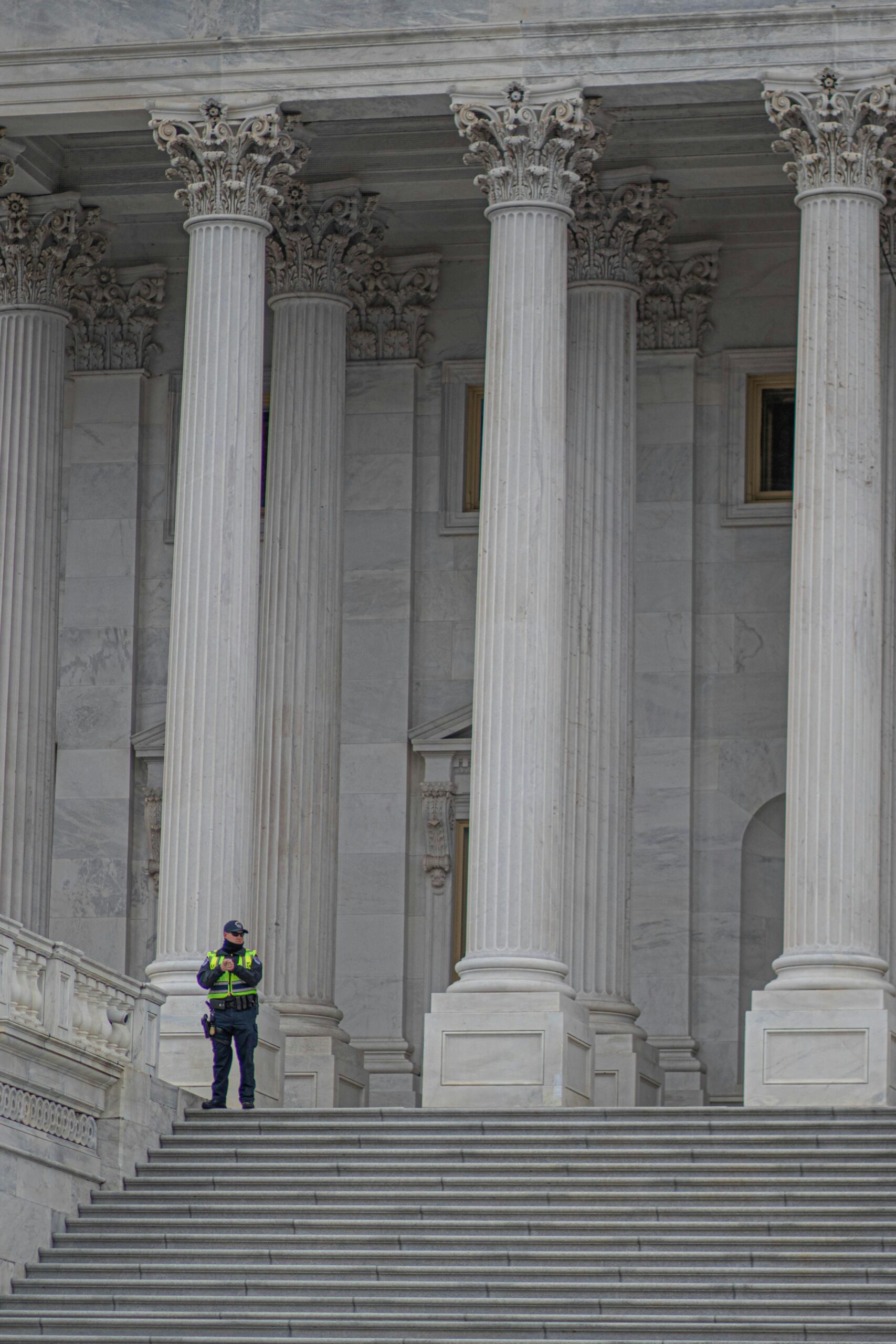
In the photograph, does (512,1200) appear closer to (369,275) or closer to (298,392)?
(298,392)

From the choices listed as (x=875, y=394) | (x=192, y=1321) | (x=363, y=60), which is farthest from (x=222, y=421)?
(x=192, y=1321)

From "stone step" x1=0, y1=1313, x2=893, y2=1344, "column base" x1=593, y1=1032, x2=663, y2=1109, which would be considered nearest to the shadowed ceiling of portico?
"column base" x1=593, y1=1032, x2=663, y2=1109

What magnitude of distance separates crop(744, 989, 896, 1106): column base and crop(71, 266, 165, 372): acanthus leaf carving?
1983 cm

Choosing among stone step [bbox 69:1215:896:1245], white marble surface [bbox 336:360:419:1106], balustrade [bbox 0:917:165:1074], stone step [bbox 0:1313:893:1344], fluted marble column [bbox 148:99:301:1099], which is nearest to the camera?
stone step [bbox 0:1313:893:1344]

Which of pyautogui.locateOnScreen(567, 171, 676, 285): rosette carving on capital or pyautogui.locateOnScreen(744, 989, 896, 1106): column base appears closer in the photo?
pyautogui.locateOnScreen(744, 989, 896, 1106): column base

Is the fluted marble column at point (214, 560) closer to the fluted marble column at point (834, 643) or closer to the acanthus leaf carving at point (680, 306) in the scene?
the fluted marble column at point (834, 643)

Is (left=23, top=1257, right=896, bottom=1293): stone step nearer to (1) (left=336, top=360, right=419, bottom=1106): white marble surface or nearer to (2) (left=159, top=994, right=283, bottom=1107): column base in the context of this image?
(2) (left=159, top=994, right=283, bottom=1107): column base

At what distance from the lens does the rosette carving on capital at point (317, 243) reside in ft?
160

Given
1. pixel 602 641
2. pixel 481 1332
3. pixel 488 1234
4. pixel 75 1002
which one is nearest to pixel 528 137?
pixel 602 641

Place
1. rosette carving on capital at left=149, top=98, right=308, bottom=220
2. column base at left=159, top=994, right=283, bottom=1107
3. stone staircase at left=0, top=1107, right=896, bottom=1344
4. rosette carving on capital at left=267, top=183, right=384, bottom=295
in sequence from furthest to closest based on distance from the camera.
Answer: rosette carving on capital at left=267, top=183, right=384, bottom=295 → rosette carving on capital at left=149, top=98, right=308, bottom=220 → column base at left=159, top=994, right=283, bottom=1107 → stone staircase at left=0, top=1107, right=896, bottom=1344

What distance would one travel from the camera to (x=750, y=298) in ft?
170

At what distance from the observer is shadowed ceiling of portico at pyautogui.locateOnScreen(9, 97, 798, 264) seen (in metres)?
46.9

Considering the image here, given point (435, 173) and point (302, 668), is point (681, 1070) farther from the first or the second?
point (435, 173)

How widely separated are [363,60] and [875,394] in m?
8.92
